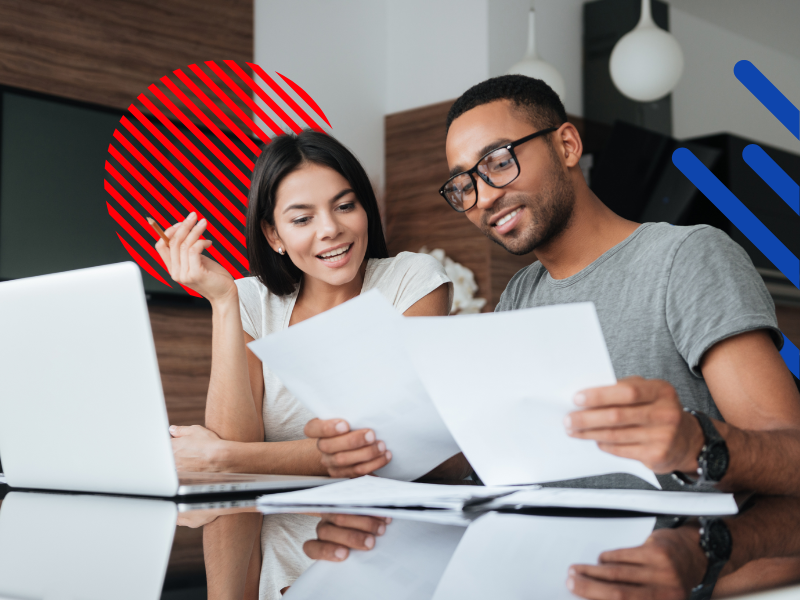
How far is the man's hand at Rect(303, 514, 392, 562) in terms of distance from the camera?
0.57 m

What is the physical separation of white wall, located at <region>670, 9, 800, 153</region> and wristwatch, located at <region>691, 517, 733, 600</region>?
406 cm

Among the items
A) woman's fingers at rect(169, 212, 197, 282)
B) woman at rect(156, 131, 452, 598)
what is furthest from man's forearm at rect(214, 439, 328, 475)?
woman's fingers at rect(169, 212, 197, 282)

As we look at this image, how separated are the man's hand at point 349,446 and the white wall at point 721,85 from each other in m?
3.87

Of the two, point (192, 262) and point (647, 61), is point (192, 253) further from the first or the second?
point (647, 61)

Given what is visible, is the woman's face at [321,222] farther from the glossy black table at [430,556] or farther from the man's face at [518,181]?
the glossy black table at [430,556]

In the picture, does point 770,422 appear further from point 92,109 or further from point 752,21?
point 752,21

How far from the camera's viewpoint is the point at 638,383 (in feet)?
2.10

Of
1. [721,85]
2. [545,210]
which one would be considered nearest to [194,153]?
[545,210]

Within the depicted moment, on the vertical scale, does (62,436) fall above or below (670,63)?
below

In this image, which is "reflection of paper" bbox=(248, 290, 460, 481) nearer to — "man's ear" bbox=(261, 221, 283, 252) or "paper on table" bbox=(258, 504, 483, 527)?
"paper on table" bbox=(258, 504, 483, 527)

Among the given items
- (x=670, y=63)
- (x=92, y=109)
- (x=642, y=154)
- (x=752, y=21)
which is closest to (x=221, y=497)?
(x=92, y=109)

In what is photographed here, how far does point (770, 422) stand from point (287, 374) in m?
0.55

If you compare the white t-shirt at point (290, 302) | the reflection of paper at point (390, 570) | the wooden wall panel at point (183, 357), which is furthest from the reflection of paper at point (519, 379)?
the wooden wall panel at point (183, 357)

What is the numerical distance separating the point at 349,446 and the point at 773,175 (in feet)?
11.8
